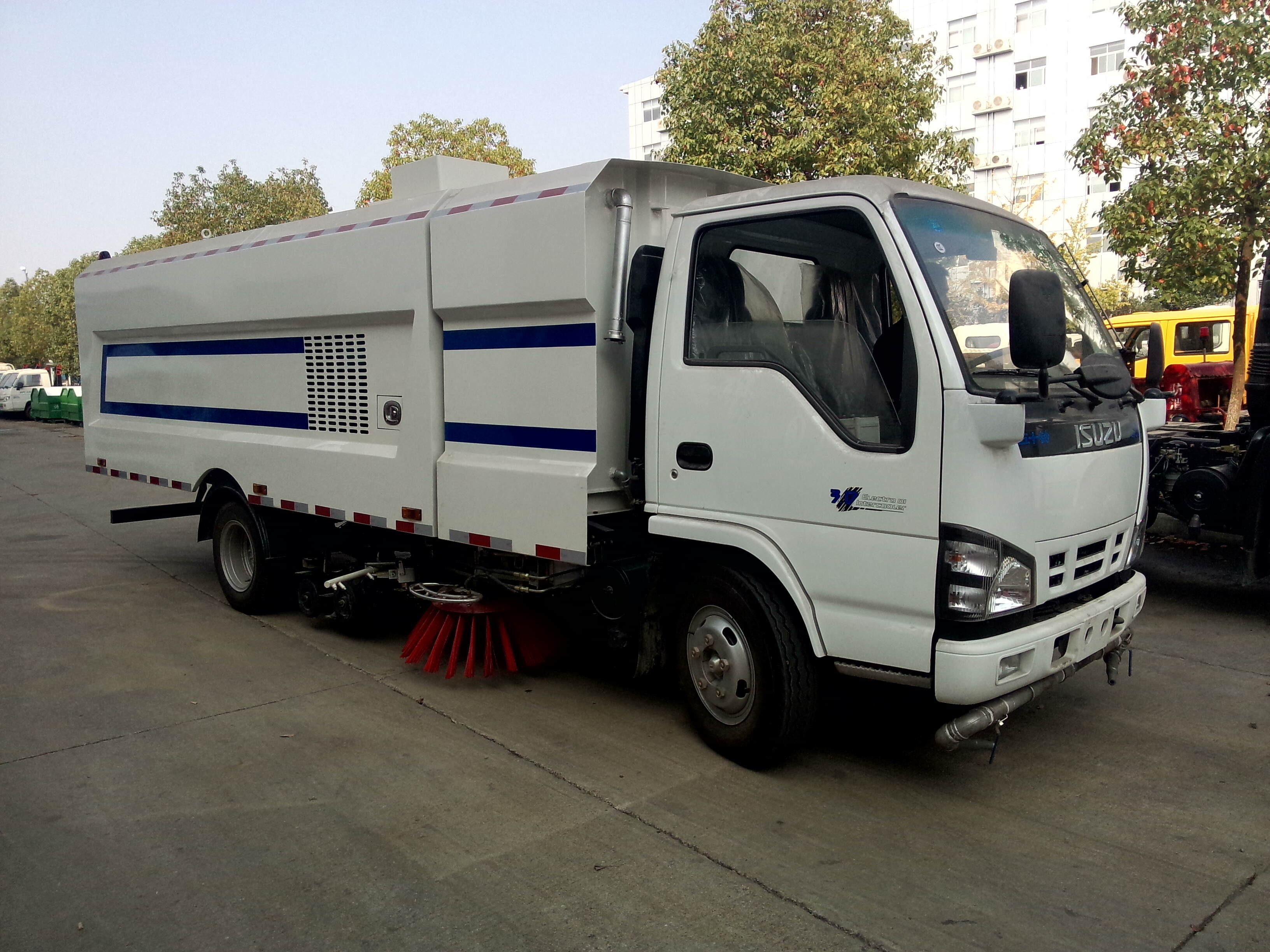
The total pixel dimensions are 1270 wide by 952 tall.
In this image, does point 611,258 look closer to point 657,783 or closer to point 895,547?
point 895,547

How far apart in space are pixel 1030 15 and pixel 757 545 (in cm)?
4543

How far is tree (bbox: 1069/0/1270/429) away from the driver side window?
9.18 meters

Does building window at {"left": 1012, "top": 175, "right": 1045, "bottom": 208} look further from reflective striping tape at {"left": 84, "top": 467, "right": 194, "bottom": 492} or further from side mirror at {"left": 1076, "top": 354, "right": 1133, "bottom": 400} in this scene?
side mirror at {"left": 1076, "top": 354, "right": 1133, "bottom": 400}

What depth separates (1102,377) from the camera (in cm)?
355

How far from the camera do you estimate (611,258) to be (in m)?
4.29

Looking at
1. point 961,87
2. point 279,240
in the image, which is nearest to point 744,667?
point 279,240

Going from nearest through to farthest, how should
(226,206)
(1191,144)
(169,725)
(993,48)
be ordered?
(169,725), (1191,144), (226,206), (993,48)

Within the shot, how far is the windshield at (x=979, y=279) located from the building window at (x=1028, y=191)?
20.1m

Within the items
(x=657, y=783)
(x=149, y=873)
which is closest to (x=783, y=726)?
(x=657, y=783)

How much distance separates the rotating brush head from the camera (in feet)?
17.3

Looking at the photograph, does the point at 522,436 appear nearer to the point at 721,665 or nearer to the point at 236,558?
the point at 721,665

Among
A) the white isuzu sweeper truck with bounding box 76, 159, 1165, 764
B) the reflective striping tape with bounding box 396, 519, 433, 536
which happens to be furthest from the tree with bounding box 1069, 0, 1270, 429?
the reflective striping tape with bounding box 396, 519, 433, 536

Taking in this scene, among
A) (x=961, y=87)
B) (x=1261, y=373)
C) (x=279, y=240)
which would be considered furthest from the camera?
(x=961, y=87)

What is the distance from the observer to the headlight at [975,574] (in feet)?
11.1
